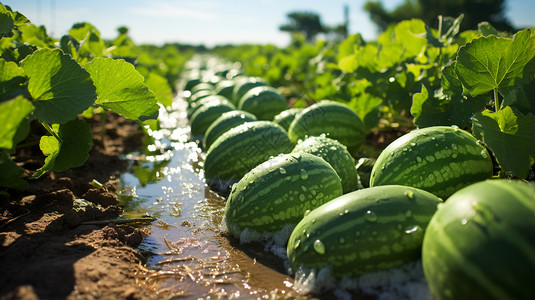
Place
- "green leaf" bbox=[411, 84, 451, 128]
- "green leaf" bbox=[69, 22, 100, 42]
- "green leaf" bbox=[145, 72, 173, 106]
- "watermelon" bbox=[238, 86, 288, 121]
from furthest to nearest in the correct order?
"watermelon" bbox=[238, 86, 288, 121] → "green leaf" bbox=[69, 22, 100, 42] → "green leaf" bbox=[145, 72, 173, 106] → "green leaf" bbox=[411, 84, 451, 128]

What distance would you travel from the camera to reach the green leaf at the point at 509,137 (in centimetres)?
238

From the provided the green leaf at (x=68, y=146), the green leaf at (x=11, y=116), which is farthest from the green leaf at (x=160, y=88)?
the green leaf at (x=11, y=116)

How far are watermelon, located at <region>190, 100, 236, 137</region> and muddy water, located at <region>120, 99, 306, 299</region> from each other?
1136 millimetres

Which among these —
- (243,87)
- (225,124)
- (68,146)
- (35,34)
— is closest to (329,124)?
(225,124)

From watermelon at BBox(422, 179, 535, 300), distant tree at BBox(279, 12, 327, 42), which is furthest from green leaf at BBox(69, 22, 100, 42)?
distant tree at BBox(279, 12, 327, 42)

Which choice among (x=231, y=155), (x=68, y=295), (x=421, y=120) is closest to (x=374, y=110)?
(x=421, y=120)

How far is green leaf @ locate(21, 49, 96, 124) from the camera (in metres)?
2.39

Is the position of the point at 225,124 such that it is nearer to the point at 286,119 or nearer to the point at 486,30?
the point at 286,119

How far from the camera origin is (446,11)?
1427 inches

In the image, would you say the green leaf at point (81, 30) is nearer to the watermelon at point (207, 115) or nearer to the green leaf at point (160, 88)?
the green leaf at point (160, 88)

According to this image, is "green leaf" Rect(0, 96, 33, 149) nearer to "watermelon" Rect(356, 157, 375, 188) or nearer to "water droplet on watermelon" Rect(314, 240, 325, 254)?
"water droplet on watermelon" Rect(314, 240, 325, 254)

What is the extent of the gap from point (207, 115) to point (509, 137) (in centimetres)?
383

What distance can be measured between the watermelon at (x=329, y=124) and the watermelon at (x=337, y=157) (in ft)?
2.23

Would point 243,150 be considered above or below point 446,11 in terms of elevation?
below
